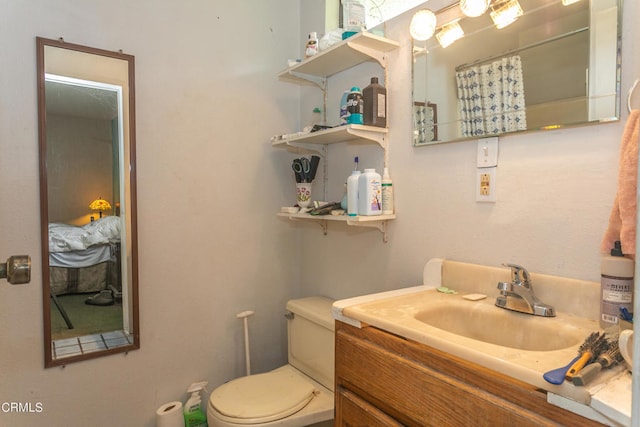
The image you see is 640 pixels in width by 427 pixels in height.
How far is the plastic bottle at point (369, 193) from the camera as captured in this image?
146 cm

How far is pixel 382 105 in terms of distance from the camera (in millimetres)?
1519

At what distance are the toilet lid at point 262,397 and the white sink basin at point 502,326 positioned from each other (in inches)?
27.1

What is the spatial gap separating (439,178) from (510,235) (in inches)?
12.5

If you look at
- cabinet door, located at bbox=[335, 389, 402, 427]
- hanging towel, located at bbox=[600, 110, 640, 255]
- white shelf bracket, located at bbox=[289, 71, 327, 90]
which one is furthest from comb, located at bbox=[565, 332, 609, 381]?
white shelf bracket, located at bbox=[289, 71, 327, 90]

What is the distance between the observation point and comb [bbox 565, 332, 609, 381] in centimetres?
65

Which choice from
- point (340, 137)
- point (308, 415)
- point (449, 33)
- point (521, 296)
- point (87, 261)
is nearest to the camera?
point (521, 296)

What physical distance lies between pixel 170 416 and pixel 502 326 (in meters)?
1.39

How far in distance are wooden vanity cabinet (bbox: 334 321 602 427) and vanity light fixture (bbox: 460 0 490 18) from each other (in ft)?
3.31

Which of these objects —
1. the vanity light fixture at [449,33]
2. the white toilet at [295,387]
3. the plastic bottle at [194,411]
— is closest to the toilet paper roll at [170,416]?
the plastic bottle at [194,411]

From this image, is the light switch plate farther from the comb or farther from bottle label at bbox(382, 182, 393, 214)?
the comb

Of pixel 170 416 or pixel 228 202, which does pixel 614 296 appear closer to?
pixel 228 202

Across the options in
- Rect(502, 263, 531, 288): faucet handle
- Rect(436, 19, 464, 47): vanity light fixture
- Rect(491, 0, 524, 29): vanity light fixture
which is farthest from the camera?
Rect(436, 19, 464, 47): vanity light fixture

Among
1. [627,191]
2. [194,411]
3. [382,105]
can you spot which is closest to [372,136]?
[382,105]

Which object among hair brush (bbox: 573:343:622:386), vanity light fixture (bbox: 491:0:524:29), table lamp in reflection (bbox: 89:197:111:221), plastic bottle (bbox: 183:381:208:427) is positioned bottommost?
plastic bottle (bbox: 183:381:208:427)
